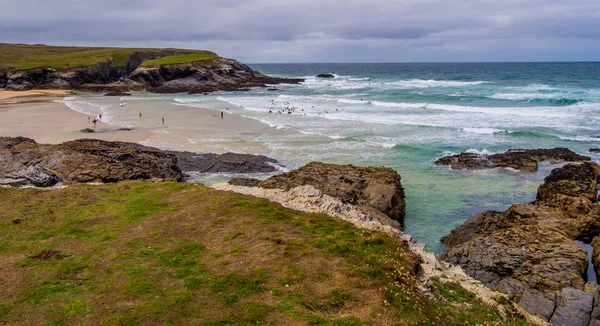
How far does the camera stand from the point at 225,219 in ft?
46.9

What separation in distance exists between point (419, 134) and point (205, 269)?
33.1 m

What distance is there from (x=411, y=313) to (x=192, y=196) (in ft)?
30.5

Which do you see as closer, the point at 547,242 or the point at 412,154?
the point at 547,242

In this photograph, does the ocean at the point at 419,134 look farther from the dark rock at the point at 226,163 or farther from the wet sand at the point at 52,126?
the wet sand at the point at 52,126

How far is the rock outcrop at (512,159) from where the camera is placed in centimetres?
2931

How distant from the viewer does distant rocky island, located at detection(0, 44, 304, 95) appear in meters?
91.7

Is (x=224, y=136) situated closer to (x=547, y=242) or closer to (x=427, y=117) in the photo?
(x=427, y=117)

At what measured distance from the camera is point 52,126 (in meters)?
44.8

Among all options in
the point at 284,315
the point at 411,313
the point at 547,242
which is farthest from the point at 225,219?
the point at 547,242

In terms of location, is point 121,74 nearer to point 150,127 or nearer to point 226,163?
point 150,127

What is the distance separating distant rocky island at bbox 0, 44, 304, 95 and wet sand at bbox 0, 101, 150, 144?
29729 millimetres

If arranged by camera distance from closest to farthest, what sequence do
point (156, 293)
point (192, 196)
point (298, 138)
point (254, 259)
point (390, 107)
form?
point (156, 293), point (254, 259), point (192, 196), point (298, 138), point (390, 107)

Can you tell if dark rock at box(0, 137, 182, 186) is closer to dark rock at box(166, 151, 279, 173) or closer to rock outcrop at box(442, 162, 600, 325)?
dark rock at box(166, 151, 279, 173)

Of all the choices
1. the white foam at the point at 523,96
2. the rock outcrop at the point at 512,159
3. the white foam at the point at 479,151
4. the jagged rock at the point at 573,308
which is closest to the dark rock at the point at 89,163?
the rock outcrop at the point at 512,159
